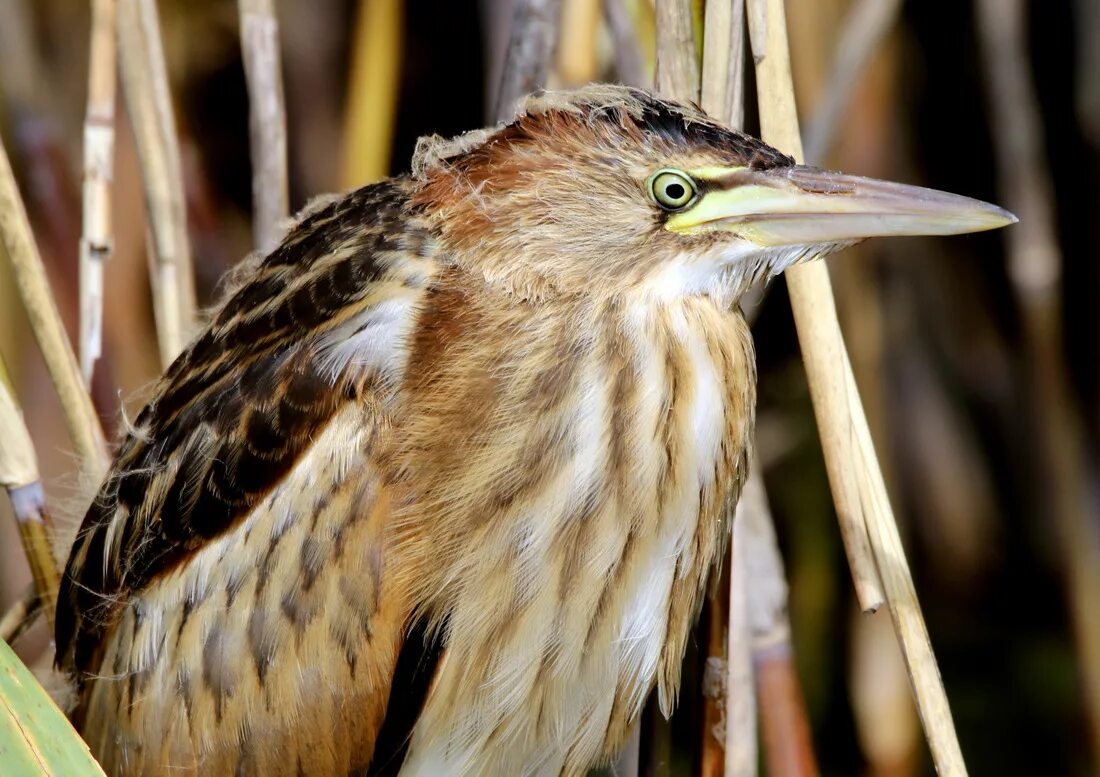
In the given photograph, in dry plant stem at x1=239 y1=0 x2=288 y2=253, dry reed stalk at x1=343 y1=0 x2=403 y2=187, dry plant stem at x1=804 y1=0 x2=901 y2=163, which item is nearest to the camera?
dry plant stem at x1=239 y1=0 x2=288 y2=253

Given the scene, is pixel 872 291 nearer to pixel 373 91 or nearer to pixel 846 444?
pixel 373 91

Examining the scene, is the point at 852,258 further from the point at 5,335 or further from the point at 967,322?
the point at 5,335

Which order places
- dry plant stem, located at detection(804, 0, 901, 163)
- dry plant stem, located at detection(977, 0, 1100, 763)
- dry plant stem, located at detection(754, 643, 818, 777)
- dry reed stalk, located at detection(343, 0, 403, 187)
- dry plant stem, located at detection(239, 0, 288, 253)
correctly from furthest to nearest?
dry plant stem, located at detection(977, 0, 1100, 763) < dry reed stalk, located at detection(343, 0, 403, 187) < dry plant stem, located at detection(804, 0, 901, 163) < dry plant stem, located at detection(239, 0, 288, 253) < dry plant stem, located at detection(754, 643, 818, 777)

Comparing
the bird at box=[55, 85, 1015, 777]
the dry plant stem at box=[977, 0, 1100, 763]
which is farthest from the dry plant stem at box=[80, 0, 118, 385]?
the dry plant stem at box=[977, 0, 1100, 763]

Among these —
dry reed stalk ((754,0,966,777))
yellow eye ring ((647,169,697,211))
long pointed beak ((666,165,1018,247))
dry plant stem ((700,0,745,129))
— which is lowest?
dry reed stalk ((754,0,966,777))

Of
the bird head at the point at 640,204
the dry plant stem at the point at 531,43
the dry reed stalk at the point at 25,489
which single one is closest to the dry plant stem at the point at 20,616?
the dry reed stalk at the point at 25,489

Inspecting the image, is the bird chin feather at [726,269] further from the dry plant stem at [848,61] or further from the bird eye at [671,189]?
the dry plant stem at [848,61]

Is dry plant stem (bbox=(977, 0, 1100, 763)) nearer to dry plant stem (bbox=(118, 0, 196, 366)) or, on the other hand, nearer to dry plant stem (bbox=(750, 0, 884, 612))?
dry plant stem (bbox=(750, 0, 884, 612))
